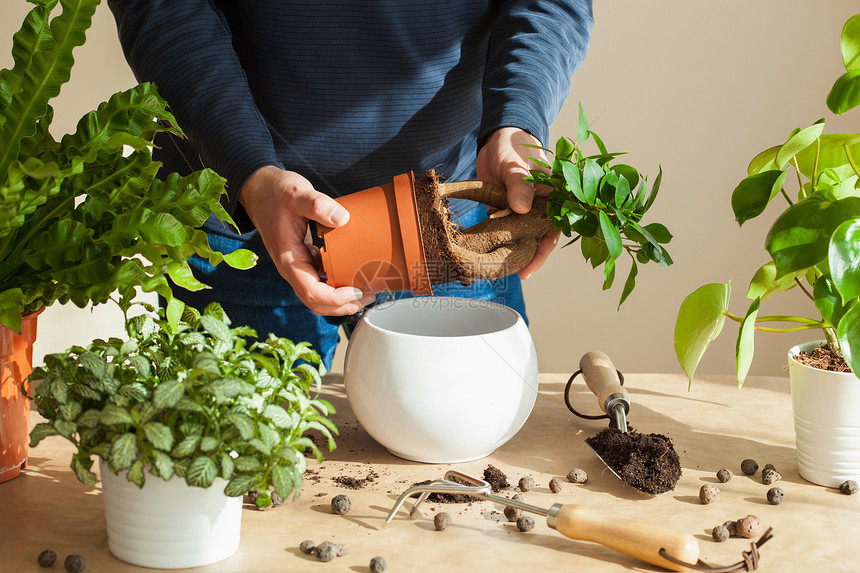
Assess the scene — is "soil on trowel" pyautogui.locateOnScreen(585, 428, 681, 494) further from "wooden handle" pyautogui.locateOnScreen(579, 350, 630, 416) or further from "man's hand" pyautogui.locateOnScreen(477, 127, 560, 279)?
"man's hand" pyautogui.locateOnScreen(477, 127, 560, 279)

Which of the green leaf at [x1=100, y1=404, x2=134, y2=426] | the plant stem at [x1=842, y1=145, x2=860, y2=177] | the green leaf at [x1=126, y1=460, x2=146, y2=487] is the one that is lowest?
the green leaf at [x1=126, y1=460, x2=146, y2=487]

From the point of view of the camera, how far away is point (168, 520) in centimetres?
62

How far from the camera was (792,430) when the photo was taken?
37.7 inches

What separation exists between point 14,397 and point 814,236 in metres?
0.81

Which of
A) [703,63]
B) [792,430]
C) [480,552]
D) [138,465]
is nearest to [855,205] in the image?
[792,430]

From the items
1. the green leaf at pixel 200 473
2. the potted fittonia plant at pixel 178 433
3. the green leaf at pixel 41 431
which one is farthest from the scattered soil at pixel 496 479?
the green leaf at pixel 41 431

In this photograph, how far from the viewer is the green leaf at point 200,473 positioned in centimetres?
58

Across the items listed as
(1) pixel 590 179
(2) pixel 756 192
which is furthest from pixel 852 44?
(1) pixel 590 179

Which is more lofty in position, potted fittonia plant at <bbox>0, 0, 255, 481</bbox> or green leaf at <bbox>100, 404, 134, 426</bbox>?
potted fittonia plant at <bbox>0, 0, 255, 481</bbox>

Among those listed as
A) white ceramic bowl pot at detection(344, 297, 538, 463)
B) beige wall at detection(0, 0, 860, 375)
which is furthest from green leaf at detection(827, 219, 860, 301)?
beige wall at detection(0, 0, 860, 375)

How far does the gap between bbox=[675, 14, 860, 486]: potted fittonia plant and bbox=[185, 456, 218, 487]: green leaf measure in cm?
50

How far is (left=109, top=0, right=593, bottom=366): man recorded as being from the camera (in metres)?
0.98

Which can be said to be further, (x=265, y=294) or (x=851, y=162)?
(x=265, y=294)

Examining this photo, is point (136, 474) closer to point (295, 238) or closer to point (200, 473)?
point (200, 473)
